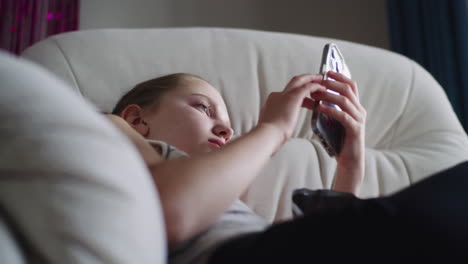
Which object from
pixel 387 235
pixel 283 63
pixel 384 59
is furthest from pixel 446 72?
pixel 387 235

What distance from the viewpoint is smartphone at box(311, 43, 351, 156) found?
0.79 meters

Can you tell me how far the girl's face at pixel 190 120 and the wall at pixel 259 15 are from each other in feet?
5.14

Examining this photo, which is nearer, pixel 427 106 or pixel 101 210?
pixel 101 210

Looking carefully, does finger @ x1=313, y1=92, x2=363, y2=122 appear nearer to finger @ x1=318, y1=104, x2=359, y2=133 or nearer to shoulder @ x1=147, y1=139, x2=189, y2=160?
finger @ x1=318, y1=104, x2=359, y2=133

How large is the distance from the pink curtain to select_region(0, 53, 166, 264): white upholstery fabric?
201 centimetres

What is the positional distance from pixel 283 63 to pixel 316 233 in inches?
37.0

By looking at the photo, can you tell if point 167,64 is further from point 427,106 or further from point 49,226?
point 49,226

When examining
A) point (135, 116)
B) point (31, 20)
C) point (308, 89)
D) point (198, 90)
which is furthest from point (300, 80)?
point (31, 20)

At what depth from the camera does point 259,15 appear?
8.39 ft

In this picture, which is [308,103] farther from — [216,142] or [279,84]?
[279,84]

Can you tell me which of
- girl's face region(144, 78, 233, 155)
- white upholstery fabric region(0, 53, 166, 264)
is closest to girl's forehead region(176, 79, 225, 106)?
girl's face region(144, 78, 233, 155)

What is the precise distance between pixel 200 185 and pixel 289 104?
269 mm

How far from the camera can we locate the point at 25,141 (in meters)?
0.35

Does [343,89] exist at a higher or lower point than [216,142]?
higher
